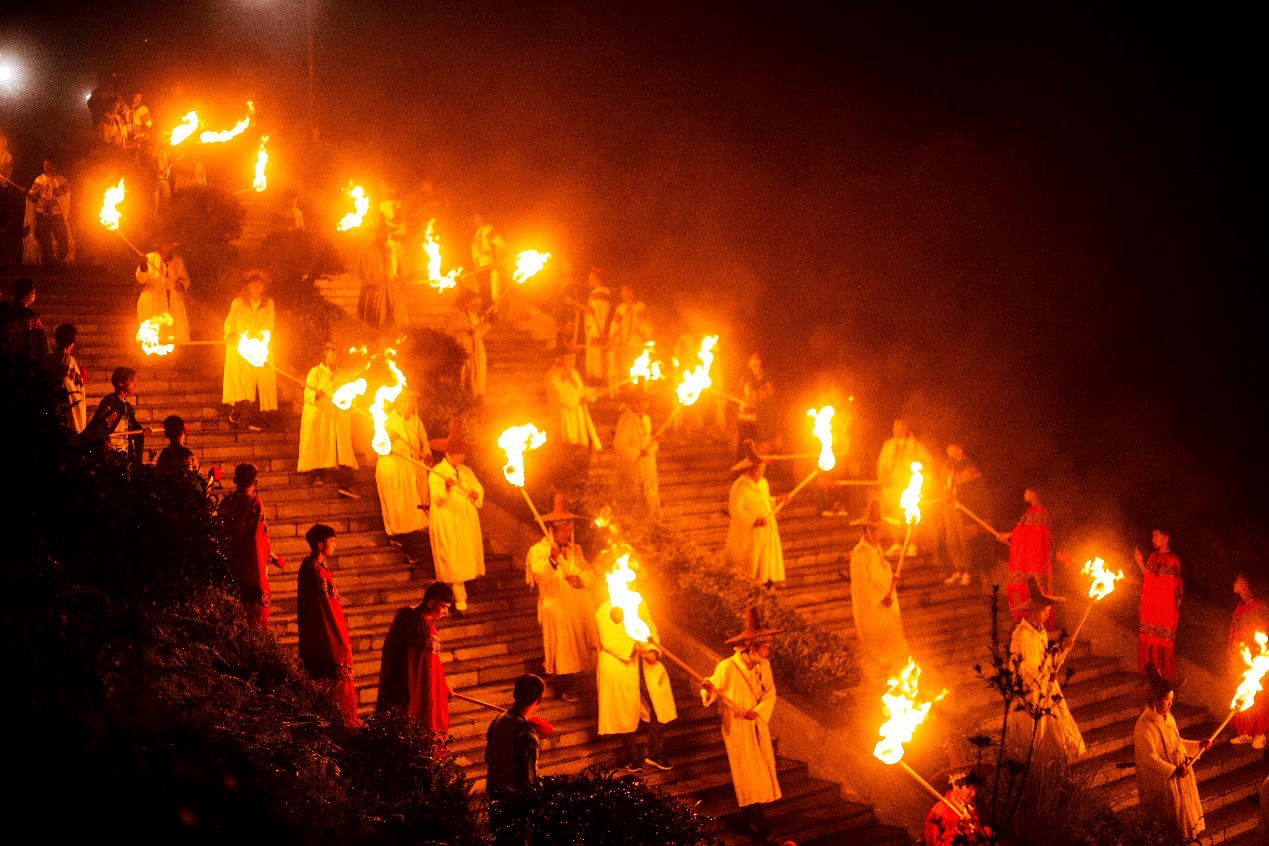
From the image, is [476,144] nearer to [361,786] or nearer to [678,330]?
[678,330]

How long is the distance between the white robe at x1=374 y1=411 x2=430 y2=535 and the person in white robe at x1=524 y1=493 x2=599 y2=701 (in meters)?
2.07

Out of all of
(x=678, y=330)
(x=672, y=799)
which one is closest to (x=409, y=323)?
(x=678, y=330)

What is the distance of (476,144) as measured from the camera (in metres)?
29.5

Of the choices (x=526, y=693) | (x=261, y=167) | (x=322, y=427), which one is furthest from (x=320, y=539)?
(x=261, y=167)

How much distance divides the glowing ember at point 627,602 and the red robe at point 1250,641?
26.5 feet

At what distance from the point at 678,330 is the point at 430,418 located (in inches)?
389

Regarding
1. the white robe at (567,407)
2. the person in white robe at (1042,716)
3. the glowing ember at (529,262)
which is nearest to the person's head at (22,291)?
the glowing ember at (529,262)

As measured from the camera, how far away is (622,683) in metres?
11.6

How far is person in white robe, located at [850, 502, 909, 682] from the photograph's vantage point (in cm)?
1474

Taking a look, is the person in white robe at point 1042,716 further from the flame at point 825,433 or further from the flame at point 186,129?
the flame at point 186,129

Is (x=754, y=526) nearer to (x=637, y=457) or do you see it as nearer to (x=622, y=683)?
(x=637, y=457)

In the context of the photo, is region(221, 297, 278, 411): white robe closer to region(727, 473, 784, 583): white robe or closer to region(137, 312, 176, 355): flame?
region(137, 312, 176, 355): flame

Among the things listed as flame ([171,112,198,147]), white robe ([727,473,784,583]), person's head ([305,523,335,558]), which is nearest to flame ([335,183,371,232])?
flame ([171,112,198,147])

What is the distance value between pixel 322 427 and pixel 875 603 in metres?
7.69
